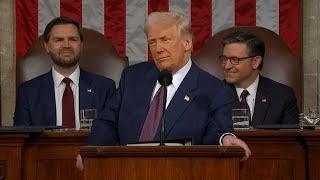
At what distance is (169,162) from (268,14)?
3737mm

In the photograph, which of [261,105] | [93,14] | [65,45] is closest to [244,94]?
[261,105]

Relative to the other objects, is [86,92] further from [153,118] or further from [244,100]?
[153,118]

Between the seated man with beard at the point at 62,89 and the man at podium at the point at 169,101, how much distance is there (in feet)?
4.24

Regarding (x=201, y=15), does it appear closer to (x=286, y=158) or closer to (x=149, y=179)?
(x=286, y=158)

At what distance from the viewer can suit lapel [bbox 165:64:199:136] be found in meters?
4.48

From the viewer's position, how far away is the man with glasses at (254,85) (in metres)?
5.94

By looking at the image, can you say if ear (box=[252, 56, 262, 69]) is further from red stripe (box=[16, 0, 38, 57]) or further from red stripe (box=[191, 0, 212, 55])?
red stripe (box=[16, 0, 38, 57])

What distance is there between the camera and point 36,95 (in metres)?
6.04

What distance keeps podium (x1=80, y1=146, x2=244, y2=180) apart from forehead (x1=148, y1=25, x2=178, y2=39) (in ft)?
2.56

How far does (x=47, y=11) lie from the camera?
750 centimetres

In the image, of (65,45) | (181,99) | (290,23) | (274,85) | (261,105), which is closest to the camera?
(181,99)

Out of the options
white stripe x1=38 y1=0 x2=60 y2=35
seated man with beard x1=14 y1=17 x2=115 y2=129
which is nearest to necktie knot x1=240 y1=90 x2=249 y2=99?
seated man with beard x1=14 y1=17 x2=115 y2=129

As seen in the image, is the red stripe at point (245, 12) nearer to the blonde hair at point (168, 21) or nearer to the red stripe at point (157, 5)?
the red stripe at point (157, 5)

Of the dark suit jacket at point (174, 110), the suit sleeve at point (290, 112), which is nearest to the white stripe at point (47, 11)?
the suit sleeve at point (290, 112)
